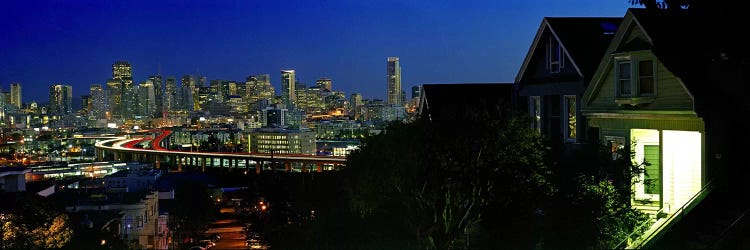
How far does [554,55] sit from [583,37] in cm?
118

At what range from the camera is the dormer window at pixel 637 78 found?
706 inches

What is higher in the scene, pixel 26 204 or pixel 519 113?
pixel 519 113

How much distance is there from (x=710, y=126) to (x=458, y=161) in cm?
503

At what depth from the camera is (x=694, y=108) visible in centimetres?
1628

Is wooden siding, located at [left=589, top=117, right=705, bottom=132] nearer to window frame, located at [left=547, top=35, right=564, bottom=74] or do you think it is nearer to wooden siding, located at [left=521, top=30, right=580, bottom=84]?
wooden siding, located at [left=521, top=30, right=580, bottom=84]

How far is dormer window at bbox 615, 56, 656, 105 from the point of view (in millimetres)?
17938

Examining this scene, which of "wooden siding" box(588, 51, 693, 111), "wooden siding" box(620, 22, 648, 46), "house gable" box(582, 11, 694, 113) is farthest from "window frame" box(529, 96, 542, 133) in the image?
"wooden siding" box(588, 51, 693, 111)

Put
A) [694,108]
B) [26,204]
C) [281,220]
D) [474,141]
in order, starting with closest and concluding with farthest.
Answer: [694,108] < [474,141] < [26,204] < [281,220]

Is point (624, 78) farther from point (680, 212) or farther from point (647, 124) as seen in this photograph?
point (680, 212)

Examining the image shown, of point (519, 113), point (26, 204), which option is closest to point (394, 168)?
point (519, 113)

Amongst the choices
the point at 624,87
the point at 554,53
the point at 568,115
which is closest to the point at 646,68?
the point at 624,87

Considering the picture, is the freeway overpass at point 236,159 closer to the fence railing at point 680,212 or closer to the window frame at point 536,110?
the window frame at point 536,110

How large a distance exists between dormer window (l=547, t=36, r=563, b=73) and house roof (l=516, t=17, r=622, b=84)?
1.18ft

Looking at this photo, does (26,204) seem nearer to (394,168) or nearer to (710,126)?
(394,168)
